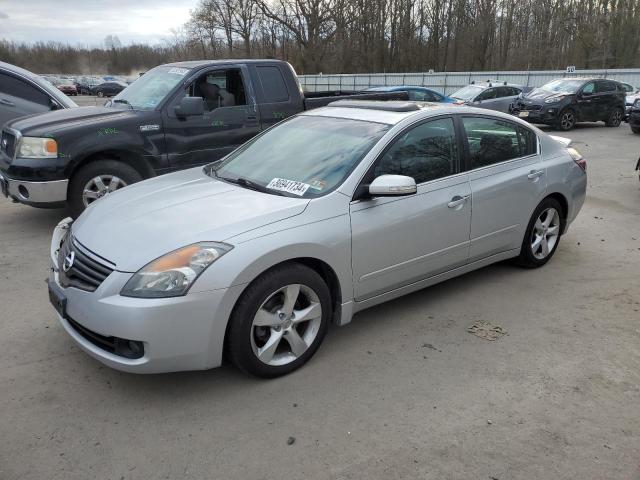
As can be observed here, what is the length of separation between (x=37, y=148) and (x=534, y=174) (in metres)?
5.15

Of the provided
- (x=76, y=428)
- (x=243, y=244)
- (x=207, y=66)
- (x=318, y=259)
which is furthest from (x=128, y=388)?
(x=207, y=66)

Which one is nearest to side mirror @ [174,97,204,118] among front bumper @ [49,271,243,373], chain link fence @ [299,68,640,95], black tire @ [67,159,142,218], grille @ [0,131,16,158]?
black tire @ [67,159,142,218]

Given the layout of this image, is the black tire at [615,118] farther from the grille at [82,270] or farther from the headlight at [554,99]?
the grille at [82,270]

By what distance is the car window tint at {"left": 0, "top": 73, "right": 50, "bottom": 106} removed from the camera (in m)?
8.44

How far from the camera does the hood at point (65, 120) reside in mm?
5863

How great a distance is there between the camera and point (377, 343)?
369cm

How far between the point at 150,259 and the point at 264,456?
1186 mm

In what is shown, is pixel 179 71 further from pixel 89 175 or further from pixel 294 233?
pixel 294 233

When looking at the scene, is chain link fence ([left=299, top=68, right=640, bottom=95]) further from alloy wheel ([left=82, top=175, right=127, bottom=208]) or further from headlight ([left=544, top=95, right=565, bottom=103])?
alloy wheel ([left=82, top=175, right=127, bottom=208])

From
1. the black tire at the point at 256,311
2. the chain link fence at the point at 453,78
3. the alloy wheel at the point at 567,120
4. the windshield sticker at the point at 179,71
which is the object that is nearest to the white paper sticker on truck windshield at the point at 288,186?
the black tire at the point at 256,311

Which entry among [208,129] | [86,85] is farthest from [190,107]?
[86,85]

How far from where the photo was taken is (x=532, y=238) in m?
4.89

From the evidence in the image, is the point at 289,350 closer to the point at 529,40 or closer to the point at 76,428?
the point at 76,428

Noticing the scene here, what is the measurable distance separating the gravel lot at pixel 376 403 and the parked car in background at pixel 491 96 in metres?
14.5
